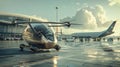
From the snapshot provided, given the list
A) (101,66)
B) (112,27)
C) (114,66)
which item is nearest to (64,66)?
(101,66)

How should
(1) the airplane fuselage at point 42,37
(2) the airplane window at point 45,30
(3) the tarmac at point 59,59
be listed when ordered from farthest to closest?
(2) the airplane window at point 45,30, (1) the airplane fuselage at point 42,37, (3) the tarmac at point 59,59

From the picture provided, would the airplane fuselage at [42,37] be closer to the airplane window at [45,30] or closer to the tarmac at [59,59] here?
the airplane window at [45,30]

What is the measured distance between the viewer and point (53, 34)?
29.1m

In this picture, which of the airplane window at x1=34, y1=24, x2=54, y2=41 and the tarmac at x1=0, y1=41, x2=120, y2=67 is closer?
the tarmac at x1=0, y1=41, x2=120, y2=67

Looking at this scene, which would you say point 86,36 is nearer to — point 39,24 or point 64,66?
point 39,24

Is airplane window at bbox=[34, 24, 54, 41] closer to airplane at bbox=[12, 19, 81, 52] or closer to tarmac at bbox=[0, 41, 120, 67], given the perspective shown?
airplane at bbox=[12, 19, 81, 52]

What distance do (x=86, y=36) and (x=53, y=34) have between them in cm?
12470

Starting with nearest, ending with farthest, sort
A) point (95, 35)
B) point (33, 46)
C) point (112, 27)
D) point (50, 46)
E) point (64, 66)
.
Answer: point (64, 66) → point (50, 46) → point (33, 46) → point (112, 27) → point (95, 35)

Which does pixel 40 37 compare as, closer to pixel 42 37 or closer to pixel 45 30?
pixel 42 37

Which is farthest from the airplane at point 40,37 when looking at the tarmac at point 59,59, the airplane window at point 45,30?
the tarmac at point 59,59

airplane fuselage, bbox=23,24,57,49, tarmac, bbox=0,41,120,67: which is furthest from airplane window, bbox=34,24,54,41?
tarmac, bbox=0,41,120,67

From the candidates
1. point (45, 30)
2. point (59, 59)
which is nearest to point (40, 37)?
point (45, 30)

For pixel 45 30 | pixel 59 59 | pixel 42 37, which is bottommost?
pixel 59 59

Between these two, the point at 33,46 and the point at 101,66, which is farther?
the point at 33,46
